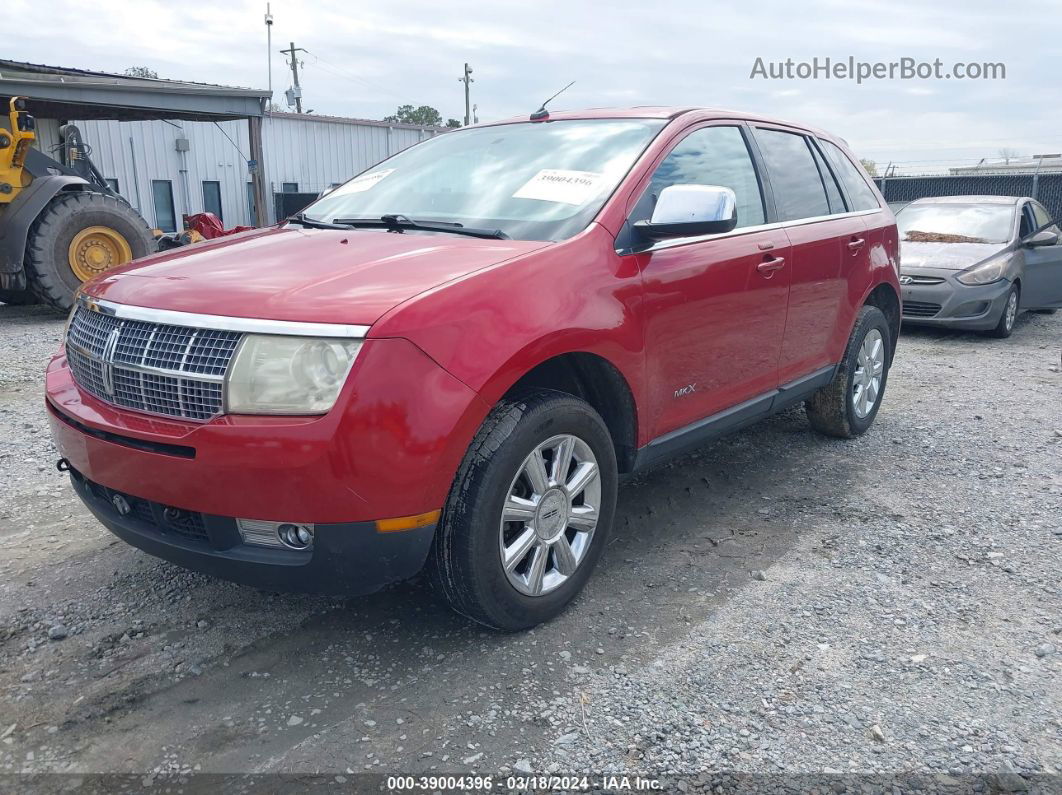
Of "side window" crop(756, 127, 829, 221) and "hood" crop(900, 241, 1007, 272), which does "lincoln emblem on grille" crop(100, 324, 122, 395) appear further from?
"hood" crop(900, 241, 1007, 272)

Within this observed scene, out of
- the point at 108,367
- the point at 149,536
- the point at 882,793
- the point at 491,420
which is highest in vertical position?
the point at 108,367

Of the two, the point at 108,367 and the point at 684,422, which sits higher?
the point at 108,367

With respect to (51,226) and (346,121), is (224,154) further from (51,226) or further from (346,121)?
(51,226)

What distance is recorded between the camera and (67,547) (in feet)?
11.7

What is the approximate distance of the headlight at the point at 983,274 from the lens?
8859 millimetres

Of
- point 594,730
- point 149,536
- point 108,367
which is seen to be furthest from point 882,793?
point 108,367

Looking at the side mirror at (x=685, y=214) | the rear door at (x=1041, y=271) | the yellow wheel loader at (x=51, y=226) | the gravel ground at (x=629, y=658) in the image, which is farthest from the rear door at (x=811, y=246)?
the yellow wheel loader at (x=51, y=226)

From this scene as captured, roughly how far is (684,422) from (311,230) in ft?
5.52

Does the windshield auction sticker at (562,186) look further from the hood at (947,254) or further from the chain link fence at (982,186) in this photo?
the chain link fence at (982,186)

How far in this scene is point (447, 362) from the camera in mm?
2438

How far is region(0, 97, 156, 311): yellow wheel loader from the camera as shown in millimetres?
9219

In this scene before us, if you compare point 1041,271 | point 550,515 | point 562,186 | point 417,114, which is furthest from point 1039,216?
point 417,114

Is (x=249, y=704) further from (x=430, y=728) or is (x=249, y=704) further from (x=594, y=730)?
(x=594, y=730)

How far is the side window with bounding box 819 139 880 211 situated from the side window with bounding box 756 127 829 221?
322 millimetres
